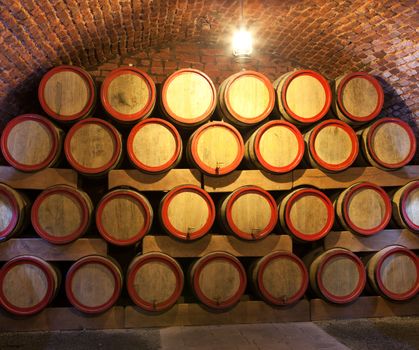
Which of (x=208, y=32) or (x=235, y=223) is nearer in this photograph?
(x=235, y=223)

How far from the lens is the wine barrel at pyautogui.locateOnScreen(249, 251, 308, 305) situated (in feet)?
13.7

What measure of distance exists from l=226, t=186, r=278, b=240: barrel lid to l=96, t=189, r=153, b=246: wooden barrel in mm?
745

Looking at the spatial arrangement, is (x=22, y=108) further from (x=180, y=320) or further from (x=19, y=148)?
(x=180, y=320)

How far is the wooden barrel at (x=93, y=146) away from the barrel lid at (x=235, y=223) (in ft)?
3.75

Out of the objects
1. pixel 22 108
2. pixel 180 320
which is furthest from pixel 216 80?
pixel 180 320

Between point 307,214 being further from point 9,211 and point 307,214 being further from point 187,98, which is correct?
point 9,211

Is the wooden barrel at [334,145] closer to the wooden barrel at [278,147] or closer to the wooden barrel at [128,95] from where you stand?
the wooden barrel at [278,147]

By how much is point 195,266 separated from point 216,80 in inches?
92.9

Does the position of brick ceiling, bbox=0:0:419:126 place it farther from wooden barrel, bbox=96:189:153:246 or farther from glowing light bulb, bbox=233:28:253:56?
→ wooden barrel, bbox=96:189:153:246

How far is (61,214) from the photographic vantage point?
4035mm

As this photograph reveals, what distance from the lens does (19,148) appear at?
403 cm

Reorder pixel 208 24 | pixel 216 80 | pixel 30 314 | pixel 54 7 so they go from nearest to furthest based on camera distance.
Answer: pixel 54 7, pixel 30 314, pixel 208 24, pixel 216 80

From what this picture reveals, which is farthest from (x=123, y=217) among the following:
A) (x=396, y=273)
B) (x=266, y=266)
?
(x=396, y=273)

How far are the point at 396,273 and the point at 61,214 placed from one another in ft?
10.6
